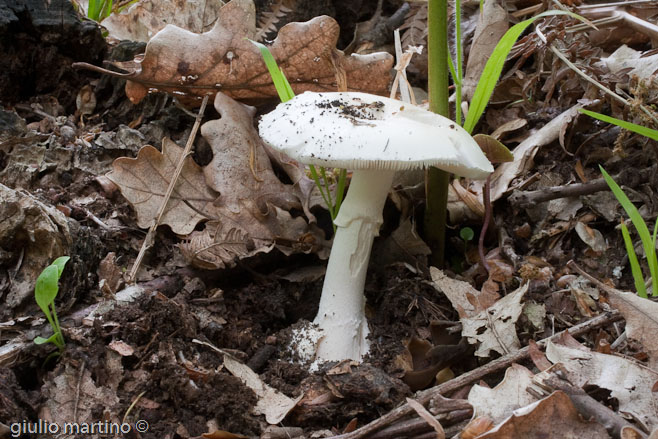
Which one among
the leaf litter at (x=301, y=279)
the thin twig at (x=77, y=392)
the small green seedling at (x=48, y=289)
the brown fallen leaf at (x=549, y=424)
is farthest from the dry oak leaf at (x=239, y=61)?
the brown fallen leaf at (x=549, y=424)

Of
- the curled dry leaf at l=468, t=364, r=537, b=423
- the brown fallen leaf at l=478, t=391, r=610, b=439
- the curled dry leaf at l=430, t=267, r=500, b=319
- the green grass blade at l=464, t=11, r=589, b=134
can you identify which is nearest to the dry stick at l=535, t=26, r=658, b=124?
the green grass blade at l=464, t=11, r=589, b=134

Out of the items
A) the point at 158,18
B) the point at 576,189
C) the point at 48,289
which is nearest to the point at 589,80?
the point at 576,189

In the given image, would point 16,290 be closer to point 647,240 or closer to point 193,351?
point 193,351

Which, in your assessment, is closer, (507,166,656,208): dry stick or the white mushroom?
the white mushroom

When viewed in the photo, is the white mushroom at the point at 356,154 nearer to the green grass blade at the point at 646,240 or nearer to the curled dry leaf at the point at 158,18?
the green grass blade at the point at 646,240

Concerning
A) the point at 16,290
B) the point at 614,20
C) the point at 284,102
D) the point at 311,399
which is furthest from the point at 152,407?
the point at 614,20

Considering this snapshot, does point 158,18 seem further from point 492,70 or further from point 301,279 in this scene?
point 492,70

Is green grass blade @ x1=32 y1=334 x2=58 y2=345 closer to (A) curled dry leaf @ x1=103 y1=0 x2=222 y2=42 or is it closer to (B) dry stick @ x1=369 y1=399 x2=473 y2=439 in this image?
(B) dry stick @ x1=369 y1=399 x2=473 y2=439
